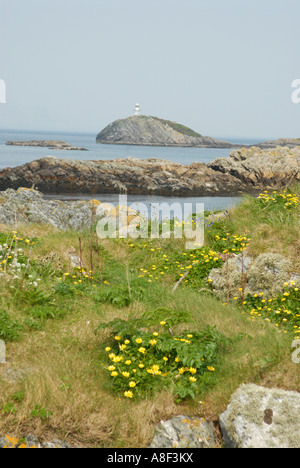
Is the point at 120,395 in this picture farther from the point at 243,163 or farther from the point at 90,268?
the point at 243,163

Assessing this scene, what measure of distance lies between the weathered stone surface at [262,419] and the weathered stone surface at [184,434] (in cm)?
14

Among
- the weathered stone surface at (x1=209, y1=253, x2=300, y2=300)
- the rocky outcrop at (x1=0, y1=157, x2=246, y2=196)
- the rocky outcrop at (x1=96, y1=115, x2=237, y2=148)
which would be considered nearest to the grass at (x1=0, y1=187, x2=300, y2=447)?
the weathered stone surface at (x1=209, y1=253, x2=300, y2=300)

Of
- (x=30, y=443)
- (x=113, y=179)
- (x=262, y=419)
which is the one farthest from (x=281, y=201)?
(x=113, y=179)

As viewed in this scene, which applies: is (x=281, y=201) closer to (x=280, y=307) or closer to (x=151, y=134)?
(x=280, y=307)

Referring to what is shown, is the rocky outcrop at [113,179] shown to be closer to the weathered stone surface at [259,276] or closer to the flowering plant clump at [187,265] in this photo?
the flowering plant clump at [187,265]

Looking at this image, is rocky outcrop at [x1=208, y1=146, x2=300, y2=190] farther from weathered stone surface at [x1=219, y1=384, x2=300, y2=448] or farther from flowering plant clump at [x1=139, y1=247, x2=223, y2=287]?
weathered stone surface at [x1=219, y1=384, x2=300, y2=448]

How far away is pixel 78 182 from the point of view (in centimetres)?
3550

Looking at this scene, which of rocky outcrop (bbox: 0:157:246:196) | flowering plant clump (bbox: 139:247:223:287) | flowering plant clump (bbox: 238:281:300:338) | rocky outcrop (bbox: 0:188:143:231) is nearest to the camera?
flowering plant clump (bbox: 238:281:300:338)

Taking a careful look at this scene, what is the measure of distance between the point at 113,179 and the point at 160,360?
107ft

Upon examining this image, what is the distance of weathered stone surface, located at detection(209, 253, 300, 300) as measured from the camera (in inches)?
299

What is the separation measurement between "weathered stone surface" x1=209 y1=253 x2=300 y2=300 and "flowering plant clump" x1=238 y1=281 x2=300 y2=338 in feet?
0.41

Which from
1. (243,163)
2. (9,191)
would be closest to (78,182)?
(243,163)

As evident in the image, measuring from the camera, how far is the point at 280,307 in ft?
23.3

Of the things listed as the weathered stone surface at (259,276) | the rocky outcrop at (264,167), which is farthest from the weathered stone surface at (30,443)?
the rocky outcrop at (264,167)
